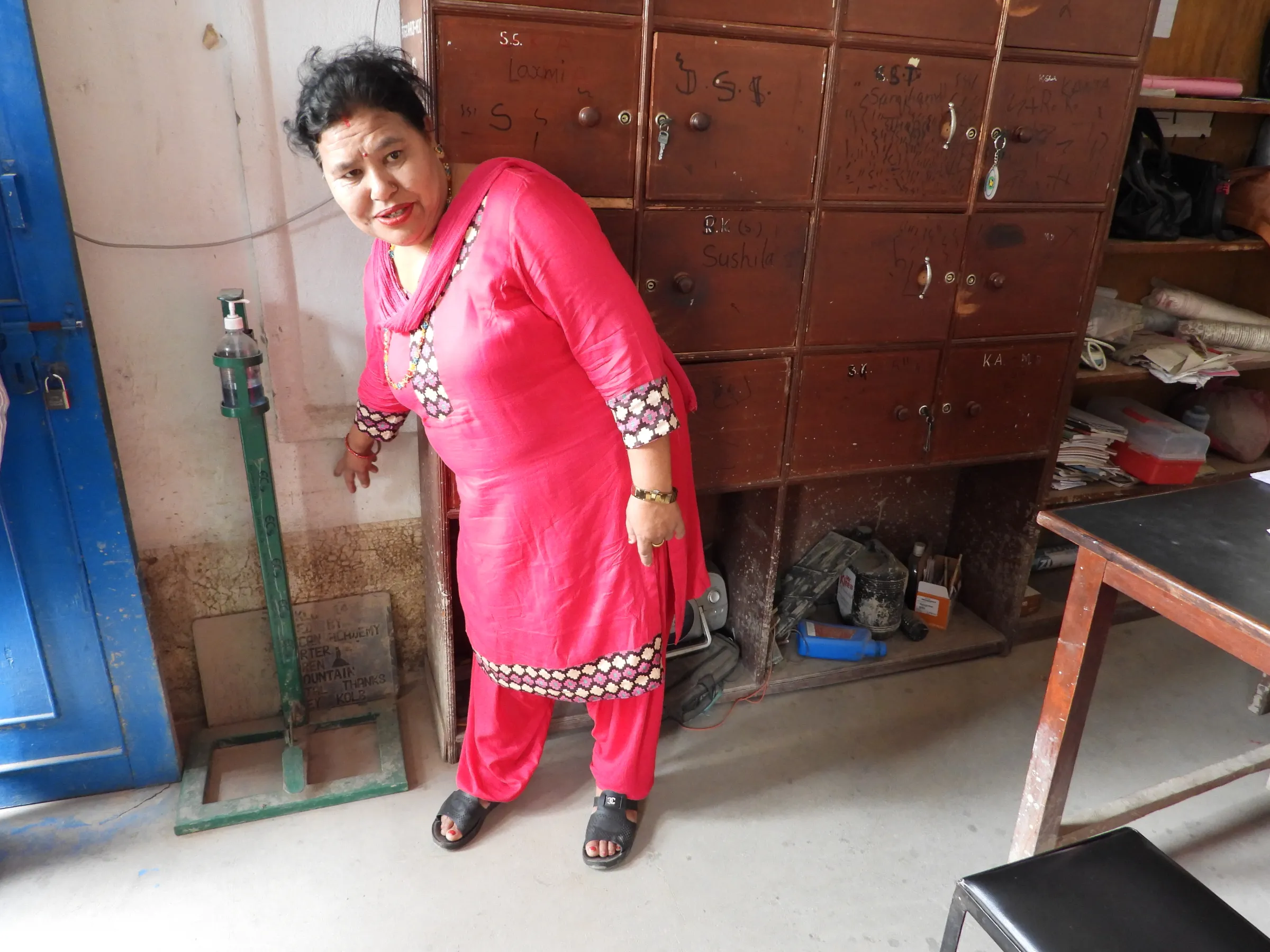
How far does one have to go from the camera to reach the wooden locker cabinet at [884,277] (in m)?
2.01

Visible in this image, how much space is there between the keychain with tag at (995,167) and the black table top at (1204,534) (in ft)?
2.91

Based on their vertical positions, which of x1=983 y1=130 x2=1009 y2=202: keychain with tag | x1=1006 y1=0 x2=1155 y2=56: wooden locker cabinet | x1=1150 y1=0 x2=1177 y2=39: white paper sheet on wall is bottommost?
x1=983 y1=130 x2=1009 y2=202: keychain with tag

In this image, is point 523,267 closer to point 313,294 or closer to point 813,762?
point 313,294

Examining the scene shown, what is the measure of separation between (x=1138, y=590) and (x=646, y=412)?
32.9 inches

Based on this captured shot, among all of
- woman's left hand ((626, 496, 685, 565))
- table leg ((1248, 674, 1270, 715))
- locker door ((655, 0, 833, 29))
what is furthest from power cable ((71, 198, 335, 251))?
table leg ((1248, 674, 1270, 715))

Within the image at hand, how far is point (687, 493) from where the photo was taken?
1755mm

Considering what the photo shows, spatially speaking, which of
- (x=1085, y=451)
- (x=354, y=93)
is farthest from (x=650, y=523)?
(x=1085, y=451)

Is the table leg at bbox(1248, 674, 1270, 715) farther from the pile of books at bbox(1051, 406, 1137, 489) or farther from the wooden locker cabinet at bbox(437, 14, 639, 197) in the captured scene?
the wooden locker cabinet at bbox(437, 14, 639, 197)

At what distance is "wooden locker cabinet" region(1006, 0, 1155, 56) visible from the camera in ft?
6.49

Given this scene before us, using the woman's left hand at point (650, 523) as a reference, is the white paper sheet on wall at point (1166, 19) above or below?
above

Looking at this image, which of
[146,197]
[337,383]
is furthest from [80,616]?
[146,197]

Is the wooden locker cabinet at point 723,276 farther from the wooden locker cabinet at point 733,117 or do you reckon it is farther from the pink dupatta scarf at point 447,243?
the pink dupatta scarf at point 447,243

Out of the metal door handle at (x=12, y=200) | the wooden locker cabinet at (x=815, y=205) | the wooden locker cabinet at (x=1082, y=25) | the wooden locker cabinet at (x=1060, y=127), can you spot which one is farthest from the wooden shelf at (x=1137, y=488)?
the metal door handle at (x=12, y=200)

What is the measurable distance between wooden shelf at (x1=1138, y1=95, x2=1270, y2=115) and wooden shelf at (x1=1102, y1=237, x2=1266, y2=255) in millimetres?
355
